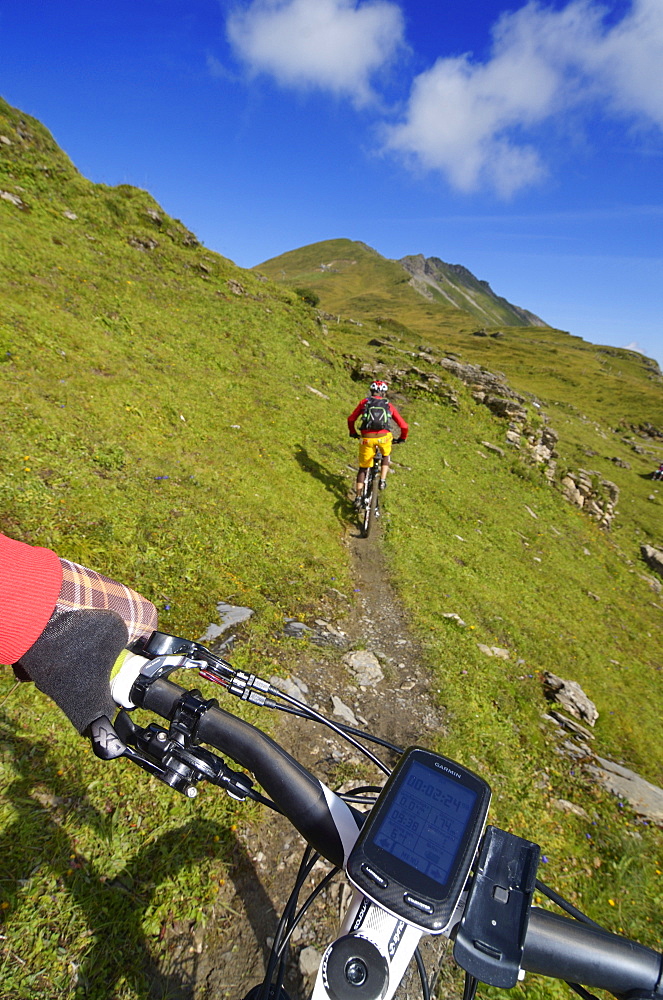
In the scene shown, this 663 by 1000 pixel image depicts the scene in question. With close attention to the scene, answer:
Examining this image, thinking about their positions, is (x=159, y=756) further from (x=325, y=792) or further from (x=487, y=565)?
(x=487, y=565)

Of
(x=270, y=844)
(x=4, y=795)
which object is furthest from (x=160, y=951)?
(x=4, y=795)

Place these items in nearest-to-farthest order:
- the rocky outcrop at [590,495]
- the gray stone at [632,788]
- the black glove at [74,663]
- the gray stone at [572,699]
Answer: the black glove at [74,663] < the gray stone at [632,788] < the gray stone at [572,699] < the rocky outcrop at [590,495]

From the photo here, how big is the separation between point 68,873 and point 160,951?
2.78 ft

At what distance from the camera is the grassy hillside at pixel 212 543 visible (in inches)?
135

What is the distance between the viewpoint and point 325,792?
1856 mm

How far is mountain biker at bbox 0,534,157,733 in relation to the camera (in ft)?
5.86

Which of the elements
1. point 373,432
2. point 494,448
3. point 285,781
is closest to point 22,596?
point 285,781

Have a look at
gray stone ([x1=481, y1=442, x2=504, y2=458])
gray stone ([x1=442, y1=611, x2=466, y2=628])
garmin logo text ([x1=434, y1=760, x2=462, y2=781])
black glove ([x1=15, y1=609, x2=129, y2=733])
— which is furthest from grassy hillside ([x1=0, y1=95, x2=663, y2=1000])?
garmin logo text ([x1=434, y1=760, x2=462, y2=781])

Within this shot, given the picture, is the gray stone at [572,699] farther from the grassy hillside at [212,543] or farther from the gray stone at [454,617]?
the gray stone at [454,617]

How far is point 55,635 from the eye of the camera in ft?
6.20

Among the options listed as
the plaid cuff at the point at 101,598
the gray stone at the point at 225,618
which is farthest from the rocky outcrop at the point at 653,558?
the plaid cuff at the point at 101,598

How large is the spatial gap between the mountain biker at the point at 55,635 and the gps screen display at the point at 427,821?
128cm

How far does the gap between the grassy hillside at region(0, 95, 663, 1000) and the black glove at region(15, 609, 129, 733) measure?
2.29 meters

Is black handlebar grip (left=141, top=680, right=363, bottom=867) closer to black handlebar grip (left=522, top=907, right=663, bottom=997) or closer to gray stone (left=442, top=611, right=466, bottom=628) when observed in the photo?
black handlebar grip (left=522, top=907, right=663, bottom=997)
